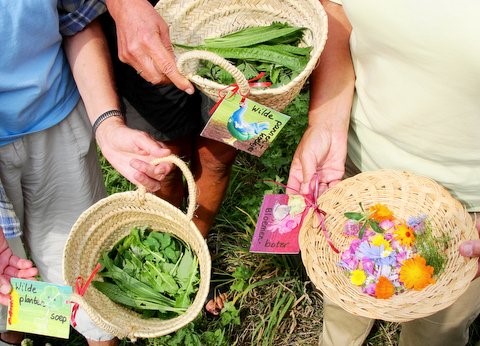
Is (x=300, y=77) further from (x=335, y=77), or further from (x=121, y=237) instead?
(x=121, y=237)

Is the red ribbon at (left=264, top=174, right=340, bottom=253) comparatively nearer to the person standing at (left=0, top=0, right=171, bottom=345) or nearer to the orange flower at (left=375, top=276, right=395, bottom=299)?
the orange flower at (left=375, top=276, right=395, bottom=299)

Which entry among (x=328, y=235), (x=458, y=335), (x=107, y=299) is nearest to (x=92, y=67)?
(x=107, y=299)

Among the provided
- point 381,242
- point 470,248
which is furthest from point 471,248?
point 381,242

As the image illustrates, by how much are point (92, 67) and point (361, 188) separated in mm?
953

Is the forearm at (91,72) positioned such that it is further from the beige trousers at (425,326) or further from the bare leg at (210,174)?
the beige trousers at (425,326)

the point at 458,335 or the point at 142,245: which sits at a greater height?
the point at 142,245

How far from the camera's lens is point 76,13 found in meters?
1.73

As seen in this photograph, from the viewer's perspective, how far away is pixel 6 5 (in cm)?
149

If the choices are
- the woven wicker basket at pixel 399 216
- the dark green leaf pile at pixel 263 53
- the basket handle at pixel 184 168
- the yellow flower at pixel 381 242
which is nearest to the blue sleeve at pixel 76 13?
the dark green leaf pile at pixel 263 53

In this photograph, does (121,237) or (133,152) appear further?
(121,237)

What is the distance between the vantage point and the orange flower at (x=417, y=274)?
1718 millimetres

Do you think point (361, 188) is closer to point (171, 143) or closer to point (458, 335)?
point (458, 335)

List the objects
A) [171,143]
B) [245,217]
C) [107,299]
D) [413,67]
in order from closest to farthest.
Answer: [413,67], [107,299], [171,143], [245,217]

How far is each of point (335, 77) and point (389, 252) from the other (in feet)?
1.93
